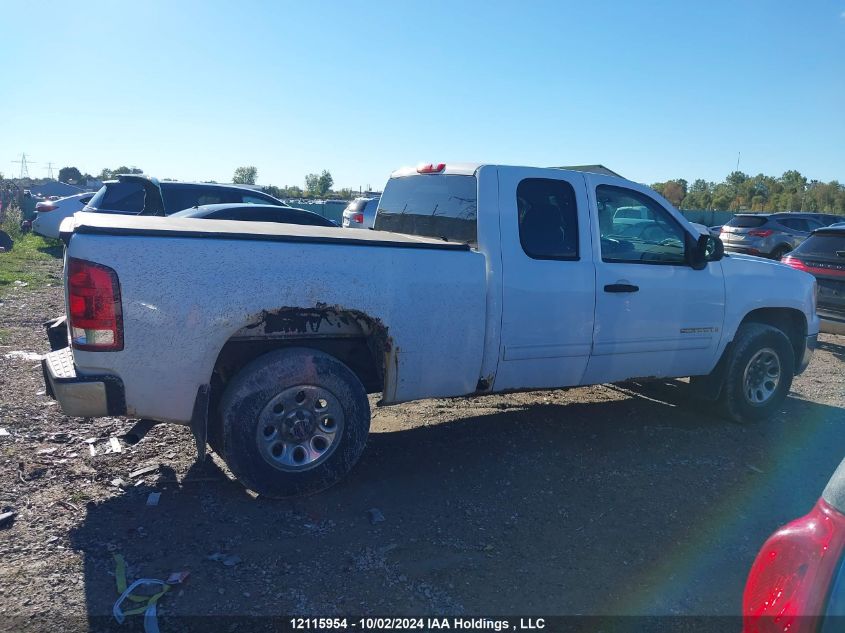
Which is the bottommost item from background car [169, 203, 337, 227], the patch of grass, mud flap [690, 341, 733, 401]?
mud flap [690, 341, 733, 401]

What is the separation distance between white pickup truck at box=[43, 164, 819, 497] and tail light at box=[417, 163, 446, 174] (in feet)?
0.05

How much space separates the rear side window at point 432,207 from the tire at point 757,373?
2.81m

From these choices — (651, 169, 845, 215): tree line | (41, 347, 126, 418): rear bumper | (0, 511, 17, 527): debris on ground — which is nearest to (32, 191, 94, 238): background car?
Answer: (0, 511, 17, 527): debris on ground

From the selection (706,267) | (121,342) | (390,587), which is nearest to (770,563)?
(390,587)

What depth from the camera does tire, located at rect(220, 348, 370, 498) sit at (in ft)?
13.0

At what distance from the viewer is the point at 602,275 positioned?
200 inches

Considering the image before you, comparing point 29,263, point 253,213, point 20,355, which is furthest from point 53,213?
point 20,355

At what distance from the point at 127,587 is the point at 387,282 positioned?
214cm

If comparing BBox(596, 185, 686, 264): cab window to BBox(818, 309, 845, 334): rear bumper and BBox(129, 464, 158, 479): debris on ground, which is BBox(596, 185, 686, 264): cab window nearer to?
BBox(129, 464, 158, 479): debris on ground

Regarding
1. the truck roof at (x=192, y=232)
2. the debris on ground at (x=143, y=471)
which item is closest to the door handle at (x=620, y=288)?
the truck roof at (x=192, y=232)

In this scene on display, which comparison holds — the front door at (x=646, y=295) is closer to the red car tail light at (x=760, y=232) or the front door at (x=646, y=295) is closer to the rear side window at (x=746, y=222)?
the red car tail light at (x=760, y=232)

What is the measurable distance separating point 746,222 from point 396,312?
1691 centimetres

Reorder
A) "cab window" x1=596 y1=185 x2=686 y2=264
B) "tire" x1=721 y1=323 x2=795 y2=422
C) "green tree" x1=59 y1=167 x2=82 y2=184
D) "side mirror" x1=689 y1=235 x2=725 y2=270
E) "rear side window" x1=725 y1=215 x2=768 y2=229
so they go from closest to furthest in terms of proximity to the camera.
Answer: "cab window" x1=596 y1=185 x2=686 y2=264 → "side mirror" x1=689 y1=235 x2=725 y2=270 → "tire" x1=721 y1=323 x2=795 y2=422 → "rear side window" x1=725 y1=215 x2=768 y2=229 → "green tree" x1=59 y1=167 x2=82 y2=184

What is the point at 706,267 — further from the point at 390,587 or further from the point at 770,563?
the point at 770,563
